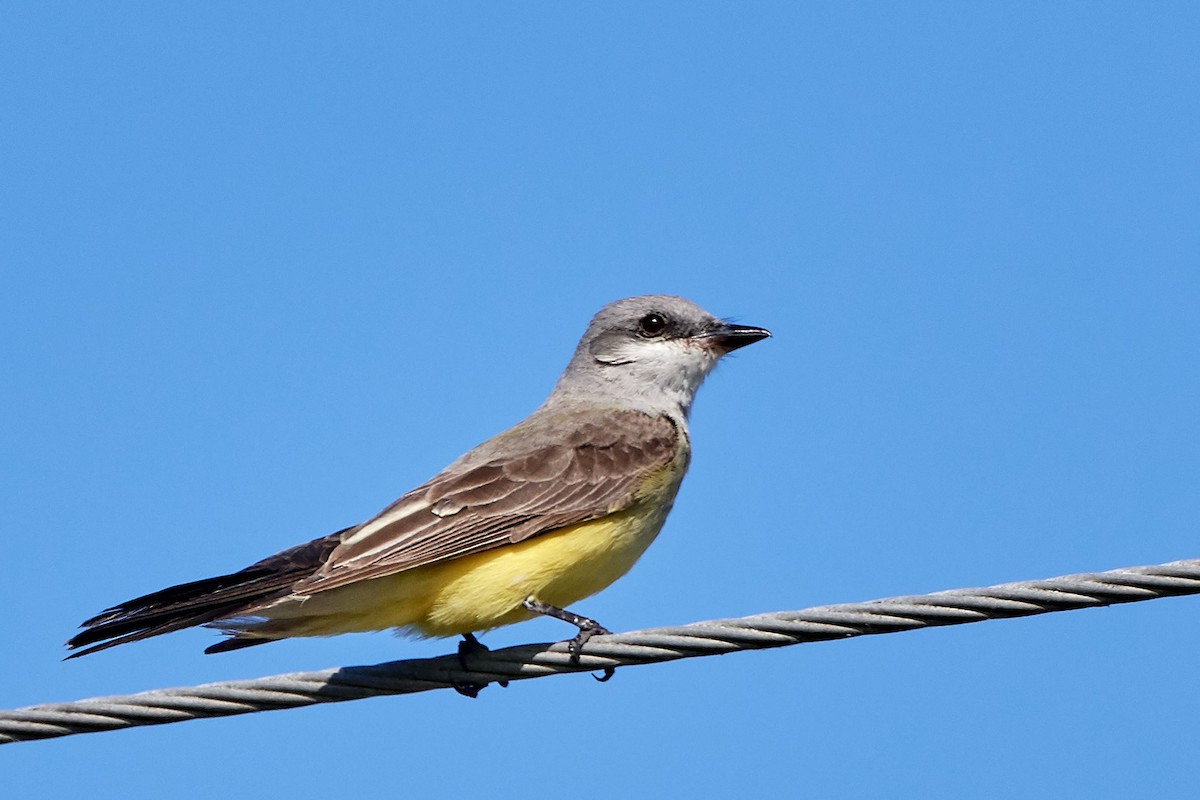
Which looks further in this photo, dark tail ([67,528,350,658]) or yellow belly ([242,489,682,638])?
yellow belly ([242,489,682,638])

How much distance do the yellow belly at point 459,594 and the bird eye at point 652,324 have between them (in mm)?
2344

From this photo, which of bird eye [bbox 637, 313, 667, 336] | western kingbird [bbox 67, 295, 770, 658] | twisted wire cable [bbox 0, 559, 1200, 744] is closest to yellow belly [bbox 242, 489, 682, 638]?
western kingbird [bbox 67, 295, 770, 658]

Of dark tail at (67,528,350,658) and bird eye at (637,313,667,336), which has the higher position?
bird eye at (637,313,667,336)

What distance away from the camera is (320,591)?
19.1ft

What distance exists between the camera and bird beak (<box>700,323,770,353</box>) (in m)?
8.45

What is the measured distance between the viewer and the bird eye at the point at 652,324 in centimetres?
855

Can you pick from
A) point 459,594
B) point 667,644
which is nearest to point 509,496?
point 459,594

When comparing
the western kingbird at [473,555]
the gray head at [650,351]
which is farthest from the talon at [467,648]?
the gray head at [650,351]

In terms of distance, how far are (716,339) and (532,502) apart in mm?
2412

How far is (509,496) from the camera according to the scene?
6.46 m

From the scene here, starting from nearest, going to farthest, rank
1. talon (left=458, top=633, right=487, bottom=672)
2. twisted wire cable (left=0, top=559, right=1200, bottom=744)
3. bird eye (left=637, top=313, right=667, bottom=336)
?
twisted wire cable (left=0, top=559, right=1200, bottom=744), talon (left=458, top=633, right=487, bottom=672), bird eye (left=637, top=313, right=667, bottom=336)

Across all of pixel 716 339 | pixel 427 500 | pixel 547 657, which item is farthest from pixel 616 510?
pixel 716 339

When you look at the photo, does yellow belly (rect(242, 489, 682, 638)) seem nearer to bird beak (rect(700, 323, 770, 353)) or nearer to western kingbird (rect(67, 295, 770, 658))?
western kingbird (rect(67, 295, 770, 658))

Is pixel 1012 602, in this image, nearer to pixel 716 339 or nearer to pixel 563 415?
pixel 563 415
